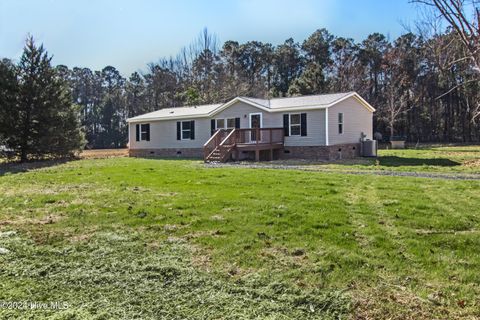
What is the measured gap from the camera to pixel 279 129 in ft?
63.9

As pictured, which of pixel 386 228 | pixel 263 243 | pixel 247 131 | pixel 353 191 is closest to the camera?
pixel 263 243

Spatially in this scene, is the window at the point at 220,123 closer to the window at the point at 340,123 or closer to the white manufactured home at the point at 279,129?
the white manufactured home at the point at 279,129

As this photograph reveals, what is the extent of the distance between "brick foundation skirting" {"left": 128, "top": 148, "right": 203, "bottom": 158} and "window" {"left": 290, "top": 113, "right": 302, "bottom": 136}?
5996 mm

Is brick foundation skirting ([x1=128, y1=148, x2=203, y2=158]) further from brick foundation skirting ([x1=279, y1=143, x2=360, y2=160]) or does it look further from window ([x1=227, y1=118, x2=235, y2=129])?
brick foundation skirting ([x1=279, y1=143, x2=360, y2=160])

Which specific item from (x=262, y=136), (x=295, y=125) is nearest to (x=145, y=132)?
(x=262, y=136)

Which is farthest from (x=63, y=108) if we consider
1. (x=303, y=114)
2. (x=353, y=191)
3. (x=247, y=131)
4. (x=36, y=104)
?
(x=353, y=191)

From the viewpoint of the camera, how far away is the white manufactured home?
18.5m

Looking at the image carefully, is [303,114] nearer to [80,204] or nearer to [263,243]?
[80,204]

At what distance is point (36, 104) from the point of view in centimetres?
1883

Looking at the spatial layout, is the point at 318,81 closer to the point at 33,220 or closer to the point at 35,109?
the point at 35,109

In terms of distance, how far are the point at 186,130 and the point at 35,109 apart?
Answer: 27.3 ft

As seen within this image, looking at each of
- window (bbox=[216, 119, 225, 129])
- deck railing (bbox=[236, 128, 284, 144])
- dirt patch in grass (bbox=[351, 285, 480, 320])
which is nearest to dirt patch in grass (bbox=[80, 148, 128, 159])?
window (bbox=[216, 119, 225, 129])

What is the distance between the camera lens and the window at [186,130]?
2352cm

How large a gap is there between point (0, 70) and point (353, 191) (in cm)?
1763
